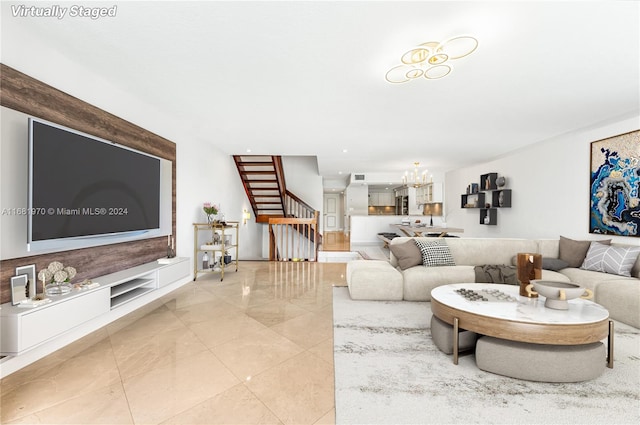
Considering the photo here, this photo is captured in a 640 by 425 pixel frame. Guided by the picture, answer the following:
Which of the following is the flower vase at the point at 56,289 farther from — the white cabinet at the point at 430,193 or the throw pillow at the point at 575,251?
the white cabinet at the point at 430,193

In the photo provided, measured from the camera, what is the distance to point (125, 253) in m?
3.26

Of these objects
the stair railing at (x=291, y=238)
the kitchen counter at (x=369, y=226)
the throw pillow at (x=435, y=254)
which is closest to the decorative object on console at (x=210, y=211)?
the stair railing at (x=291, y=238)

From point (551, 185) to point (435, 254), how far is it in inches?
115

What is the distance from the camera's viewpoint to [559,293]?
213cm

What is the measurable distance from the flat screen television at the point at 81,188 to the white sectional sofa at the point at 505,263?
2893mm

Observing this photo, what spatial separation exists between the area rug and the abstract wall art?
2054mm

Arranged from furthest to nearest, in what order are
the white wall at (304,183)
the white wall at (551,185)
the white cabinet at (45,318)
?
the white wall at (304,183) → the white wall at (551,185) → the white cabinet at (45,318)

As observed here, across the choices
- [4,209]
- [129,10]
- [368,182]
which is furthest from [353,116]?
[368,182]

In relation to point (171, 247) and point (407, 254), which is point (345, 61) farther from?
point (171, 247)

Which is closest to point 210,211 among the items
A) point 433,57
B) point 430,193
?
point 433,57

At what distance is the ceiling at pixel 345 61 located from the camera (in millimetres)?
1954

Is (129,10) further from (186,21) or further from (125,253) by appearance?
(125,253)

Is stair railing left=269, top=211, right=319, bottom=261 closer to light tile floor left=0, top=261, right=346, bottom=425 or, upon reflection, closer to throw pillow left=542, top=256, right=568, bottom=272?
light tile floor left=0, top=261, right=346, bottom=425

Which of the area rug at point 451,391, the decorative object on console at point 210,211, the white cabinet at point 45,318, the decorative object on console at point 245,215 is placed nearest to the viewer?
the area rug at point 451,391
